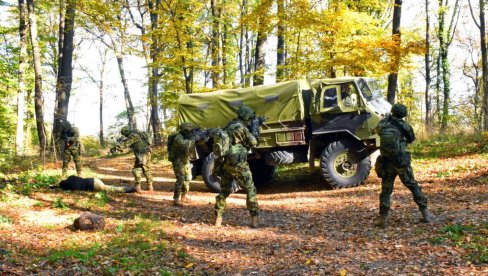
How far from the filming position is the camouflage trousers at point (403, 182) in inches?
234

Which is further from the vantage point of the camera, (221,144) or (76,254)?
(221,144)

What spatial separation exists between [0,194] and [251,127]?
17.4 feet

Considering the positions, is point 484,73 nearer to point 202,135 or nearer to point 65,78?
point 202,135

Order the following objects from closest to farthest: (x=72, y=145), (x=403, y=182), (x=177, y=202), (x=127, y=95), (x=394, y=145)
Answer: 1. (x=394, y=145)
2. (x=403, y=182)
3. (x=177, y=202)
4. (x=72, y=145)
5. (x=127, y=95)

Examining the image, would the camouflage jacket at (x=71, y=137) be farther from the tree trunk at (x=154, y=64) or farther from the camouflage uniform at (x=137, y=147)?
the tree trunk at (x=154, y=64)

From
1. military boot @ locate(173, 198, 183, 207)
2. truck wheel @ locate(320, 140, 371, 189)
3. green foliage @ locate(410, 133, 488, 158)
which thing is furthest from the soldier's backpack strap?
green foliage @ locate(410, 133, 488, 158)

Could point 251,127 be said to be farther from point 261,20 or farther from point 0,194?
point 261,20

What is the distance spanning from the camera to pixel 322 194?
31.0 feet

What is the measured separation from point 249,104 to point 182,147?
2.58m

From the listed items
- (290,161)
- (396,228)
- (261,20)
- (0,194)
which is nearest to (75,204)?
(0,194)

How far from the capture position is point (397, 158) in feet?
19.6

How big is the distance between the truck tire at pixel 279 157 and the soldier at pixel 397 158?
3.96 meters

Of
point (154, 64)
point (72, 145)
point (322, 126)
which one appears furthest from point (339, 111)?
point (154, 64)

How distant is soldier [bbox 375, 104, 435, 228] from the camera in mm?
5953
